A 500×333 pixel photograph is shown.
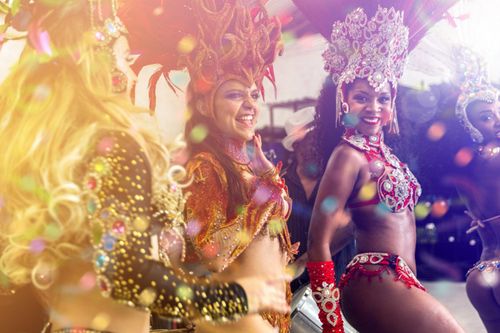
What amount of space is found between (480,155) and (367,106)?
3.09ft

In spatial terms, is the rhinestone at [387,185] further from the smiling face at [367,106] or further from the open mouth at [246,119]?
the open mouth at [246,119]

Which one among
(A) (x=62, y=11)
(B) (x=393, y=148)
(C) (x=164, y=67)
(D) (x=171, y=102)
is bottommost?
(B) (x=393, y=148)

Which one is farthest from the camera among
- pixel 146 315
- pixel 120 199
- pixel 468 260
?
pixel 468 260

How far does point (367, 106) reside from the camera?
3.34 metres

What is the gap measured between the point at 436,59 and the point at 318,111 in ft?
3.04

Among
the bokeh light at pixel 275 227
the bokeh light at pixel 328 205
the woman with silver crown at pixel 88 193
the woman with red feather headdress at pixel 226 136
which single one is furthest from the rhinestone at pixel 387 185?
the woman with silver crown at pixel 88 193

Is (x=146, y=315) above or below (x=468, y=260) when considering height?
above

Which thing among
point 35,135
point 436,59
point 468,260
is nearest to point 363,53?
point 436,59

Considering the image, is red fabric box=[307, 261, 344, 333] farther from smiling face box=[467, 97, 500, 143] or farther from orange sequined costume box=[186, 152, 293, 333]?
smiling face box=[467, 97, 500, 143]

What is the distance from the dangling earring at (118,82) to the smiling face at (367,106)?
1.87 meters

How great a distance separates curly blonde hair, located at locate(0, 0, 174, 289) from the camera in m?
1.58

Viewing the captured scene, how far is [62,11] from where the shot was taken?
1.66 metres

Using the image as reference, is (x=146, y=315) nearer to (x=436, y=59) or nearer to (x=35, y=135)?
(x=35, y=135)

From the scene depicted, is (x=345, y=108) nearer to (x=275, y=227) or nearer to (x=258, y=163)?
(x=258, y=163)
